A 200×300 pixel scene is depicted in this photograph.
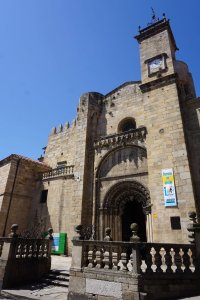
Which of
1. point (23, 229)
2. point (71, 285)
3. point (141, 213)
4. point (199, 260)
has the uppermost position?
point (141, 213)

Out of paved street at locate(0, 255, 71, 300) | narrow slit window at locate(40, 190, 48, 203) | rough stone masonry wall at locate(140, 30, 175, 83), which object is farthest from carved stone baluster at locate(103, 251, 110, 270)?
rough stone masonry wall at locate(140, 30, 175, 83)

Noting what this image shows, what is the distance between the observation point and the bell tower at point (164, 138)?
10172 mm

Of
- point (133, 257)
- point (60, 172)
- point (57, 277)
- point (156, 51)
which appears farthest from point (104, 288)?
point (156, 51)

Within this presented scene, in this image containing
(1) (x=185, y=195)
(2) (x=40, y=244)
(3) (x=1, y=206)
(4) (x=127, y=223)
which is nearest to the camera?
(2) (x=40, y=244)

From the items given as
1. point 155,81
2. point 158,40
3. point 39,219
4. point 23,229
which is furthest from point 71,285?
point 158,40

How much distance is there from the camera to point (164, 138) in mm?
12000

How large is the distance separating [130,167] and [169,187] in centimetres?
319

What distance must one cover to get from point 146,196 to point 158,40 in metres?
11.3

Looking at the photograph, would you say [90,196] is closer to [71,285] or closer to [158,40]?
[71,285]

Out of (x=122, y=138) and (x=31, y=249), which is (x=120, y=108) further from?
(x=31, y=249)

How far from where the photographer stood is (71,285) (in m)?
6.32

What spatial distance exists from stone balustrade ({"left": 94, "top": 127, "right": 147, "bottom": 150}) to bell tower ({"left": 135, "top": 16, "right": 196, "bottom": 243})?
2.41 ft

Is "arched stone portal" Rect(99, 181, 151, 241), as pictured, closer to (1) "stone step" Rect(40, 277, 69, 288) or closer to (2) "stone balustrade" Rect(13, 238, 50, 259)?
(2) "stone balustrade" Rect(13, 238, 50, 259)

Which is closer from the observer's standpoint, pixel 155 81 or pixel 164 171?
pixel 164 171
